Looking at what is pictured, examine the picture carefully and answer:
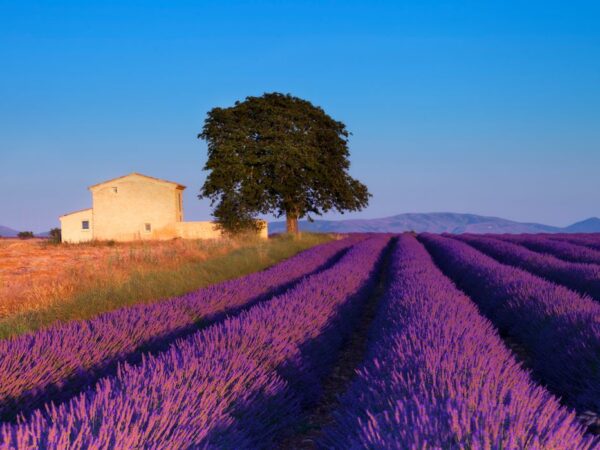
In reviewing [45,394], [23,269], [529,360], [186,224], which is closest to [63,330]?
[45,394]

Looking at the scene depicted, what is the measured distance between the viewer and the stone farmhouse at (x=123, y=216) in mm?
33094

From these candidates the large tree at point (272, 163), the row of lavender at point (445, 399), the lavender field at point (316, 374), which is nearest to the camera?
the row of lavender at point (445, 399)

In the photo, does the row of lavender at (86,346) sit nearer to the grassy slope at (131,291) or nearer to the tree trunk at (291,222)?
the grassy slope at (131,291)

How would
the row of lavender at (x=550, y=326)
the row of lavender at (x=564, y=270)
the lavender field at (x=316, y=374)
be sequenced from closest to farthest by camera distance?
the lavender field at (x=316, y=374)
the row of lavender at (x=550, y=326)
the row of lavender at (x=564, y=270)

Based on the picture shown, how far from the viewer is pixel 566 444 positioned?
205 cm

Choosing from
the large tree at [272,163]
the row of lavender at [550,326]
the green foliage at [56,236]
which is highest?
the large tree at [272,163]

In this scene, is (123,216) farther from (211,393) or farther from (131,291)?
(211,393)

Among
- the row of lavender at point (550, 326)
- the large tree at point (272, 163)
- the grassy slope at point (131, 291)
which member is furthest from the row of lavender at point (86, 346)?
the large tree at point (272, 163)

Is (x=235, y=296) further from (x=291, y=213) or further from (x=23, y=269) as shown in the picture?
(x=291, y=213)

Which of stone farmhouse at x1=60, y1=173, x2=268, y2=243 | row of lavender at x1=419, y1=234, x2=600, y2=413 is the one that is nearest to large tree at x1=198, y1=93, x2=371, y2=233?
stone farmhouse at x1=60, y1=173, x2=268, y2=243

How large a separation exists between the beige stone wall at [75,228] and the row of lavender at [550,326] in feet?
91.9

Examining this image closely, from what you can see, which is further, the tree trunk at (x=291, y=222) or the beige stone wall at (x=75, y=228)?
the beige stone wall at (x=75, y=228)

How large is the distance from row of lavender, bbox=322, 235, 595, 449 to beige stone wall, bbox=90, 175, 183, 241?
2973cm

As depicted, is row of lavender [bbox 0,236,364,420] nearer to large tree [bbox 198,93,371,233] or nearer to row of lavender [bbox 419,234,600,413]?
row of lavender [bbox 419,234,600,413]
